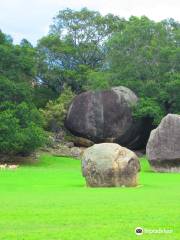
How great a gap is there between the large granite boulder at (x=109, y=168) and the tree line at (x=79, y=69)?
2109 centimetres

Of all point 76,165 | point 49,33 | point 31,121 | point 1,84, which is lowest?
point 76,165

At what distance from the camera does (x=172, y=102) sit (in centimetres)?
5784

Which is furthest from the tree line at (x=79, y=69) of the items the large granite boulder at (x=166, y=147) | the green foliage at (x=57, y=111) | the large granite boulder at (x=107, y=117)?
the large granite boulder at (x=166, y=147)

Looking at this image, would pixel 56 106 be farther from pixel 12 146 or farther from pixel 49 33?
pixel 49 33

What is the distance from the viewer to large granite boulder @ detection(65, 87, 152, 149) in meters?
57.7

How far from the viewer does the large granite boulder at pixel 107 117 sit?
57.7 m

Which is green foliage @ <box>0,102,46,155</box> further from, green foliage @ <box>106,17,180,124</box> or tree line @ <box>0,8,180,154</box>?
green foliage @ <box>106,17,180,124</box>

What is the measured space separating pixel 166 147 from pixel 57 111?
18.4 m

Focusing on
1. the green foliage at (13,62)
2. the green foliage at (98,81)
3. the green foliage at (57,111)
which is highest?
the green foliage at (13,62)

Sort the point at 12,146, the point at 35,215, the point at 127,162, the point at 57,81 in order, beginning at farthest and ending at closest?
the point at 57,81, the point at 12,146, the point at 127,162, the point at 35,215

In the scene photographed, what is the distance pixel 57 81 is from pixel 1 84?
19.0 meters

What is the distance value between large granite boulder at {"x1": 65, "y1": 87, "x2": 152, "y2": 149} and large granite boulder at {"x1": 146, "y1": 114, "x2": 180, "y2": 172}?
48.9 feet

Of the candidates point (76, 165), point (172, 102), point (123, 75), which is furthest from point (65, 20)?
point (76, 165)

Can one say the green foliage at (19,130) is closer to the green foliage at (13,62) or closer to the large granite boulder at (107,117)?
the green foliage at (13,62)
